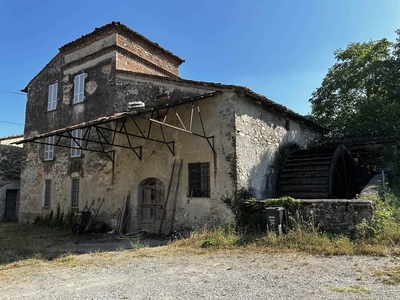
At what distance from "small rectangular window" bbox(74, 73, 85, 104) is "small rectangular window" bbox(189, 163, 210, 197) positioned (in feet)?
22.0

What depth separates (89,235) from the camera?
10.7 metres

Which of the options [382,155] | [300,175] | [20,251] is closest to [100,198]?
[20,251]

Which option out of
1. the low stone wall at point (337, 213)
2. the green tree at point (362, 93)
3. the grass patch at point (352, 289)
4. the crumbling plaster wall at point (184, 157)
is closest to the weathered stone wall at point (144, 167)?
the crumbling plaster wall at point (184, 157)

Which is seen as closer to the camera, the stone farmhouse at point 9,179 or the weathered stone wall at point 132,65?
the weathered stone wall at point 132,65

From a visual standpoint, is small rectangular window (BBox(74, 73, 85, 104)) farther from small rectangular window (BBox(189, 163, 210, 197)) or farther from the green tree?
the green tree

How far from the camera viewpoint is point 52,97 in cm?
1462

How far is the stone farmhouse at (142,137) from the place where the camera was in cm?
909

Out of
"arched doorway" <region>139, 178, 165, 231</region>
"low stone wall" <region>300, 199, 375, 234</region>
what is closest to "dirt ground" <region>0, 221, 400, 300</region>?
"low stone wall" <region>300, 199, 375, 234</region>

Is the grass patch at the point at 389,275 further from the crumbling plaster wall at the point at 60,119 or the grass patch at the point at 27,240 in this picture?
the crumbling plaster wall at the point at 60,119

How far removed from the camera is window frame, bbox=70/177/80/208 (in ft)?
42.3

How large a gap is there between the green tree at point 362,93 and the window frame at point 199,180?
8631 mm

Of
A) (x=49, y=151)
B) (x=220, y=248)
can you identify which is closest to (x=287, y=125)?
(x=220, y=248)

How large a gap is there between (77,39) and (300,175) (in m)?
11.1

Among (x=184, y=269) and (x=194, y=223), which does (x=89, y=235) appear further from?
(x=184, y=269)
